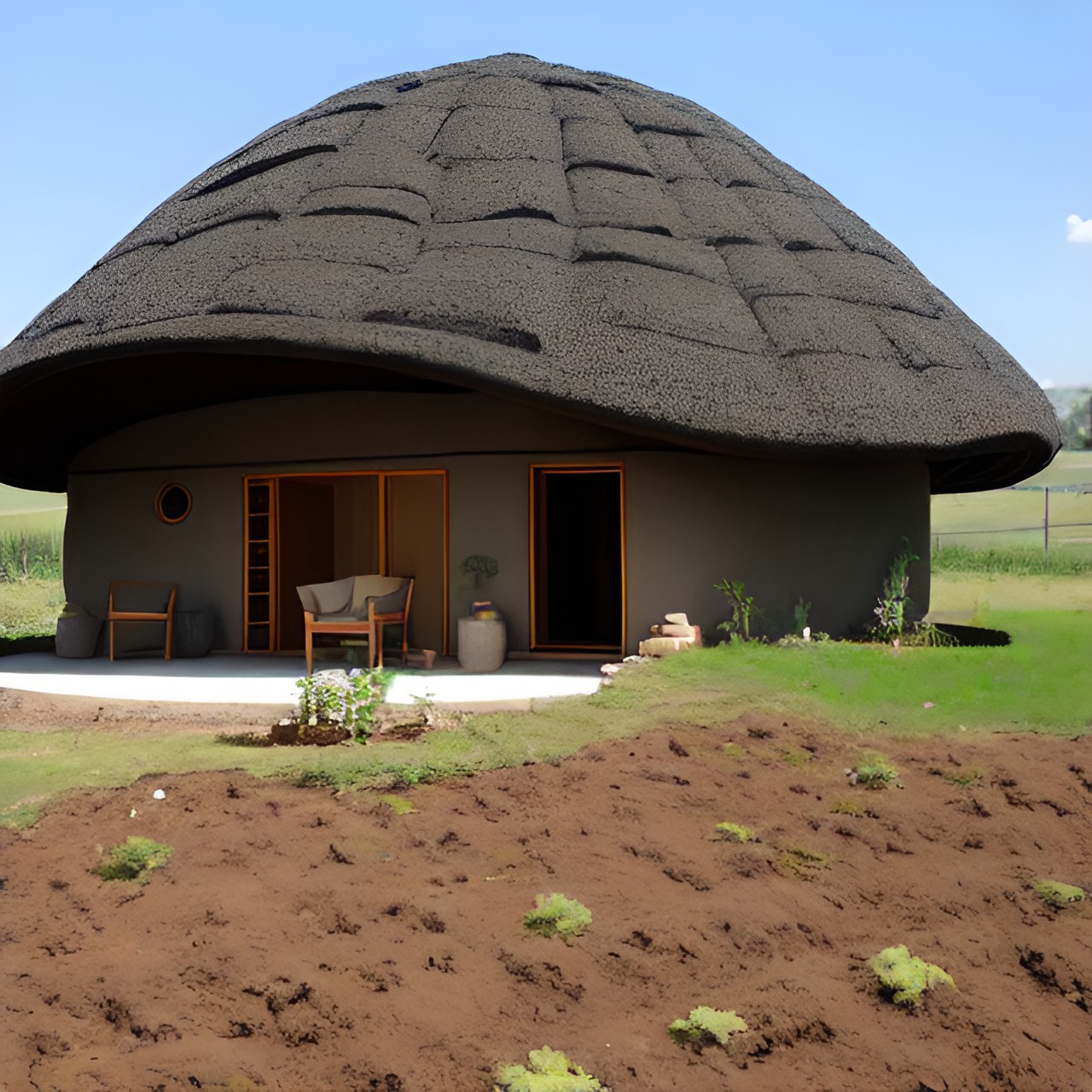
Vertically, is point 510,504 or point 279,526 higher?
point 510,504

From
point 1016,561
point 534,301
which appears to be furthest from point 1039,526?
point 534,301

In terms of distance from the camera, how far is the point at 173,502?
11727 mm

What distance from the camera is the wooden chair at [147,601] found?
1092 cm

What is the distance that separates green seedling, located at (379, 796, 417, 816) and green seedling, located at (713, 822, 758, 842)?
142cm

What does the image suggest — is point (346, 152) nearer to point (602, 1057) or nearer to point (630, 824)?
point (630, 824)

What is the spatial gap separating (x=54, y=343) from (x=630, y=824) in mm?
7169

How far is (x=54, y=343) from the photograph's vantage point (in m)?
9.84

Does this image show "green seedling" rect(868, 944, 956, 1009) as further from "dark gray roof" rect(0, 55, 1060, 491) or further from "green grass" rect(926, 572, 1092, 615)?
"green grass" rect(926, 572, 1092, 615)

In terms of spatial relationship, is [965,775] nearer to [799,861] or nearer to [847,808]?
[847,808]

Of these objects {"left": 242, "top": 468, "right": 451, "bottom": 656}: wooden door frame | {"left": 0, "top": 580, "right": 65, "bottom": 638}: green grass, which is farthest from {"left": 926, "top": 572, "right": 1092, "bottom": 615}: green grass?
{"left": 0, "top": 580, "right": 65, "bottom": 638}: green grass

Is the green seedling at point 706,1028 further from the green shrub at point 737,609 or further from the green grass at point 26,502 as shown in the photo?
the green grass at point 26,502

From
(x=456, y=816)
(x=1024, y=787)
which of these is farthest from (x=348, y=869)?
(x=1024, y=787)

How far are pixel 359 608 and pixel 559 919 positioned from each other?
6447mm

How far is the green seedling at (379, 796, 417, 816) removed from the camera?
5393 mm
